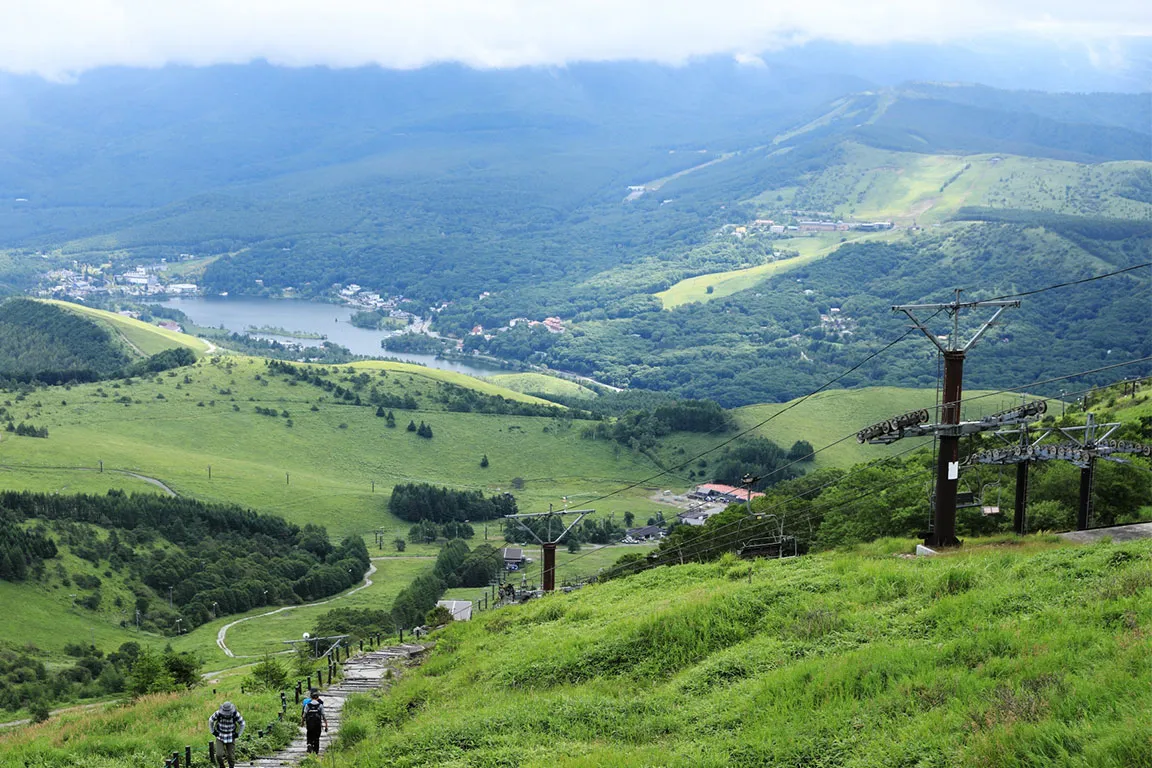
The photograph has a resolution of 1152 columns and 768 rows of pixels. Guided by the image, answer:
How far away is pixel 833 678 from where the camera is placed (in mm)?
16828

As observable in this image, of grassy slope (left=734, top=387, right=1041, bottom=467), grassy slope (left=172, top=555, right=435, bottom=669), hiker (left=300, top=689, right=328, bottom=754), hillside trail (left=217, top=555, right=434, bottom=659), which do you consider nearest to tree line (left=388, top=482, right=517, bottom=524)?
hillside trail (left=217, top=555, right=434, bottom=659)

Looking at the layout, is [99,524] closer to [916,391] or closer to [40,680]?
[40,680]

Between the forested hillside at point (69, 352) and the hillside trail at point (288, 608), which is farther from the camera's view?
the forested hillside at point (69, 352)

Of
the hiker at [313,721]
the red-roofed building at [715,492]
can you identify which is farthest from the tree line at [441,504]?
the hiker at [313,721]

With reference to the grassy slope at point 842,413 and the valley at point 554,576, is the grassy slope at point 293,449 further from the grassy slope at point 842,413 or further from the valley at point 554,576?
the grassy slope at point 842,413

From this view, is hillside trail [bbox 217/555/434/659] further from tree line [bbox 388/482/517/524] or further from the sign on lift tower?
the sign on lift tower

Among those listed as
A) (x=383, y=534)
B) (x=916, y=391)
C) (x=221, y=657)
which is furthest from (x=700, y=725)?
(x=916, y=391)

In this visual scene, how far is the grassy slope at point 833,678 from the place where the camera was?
14.0 m

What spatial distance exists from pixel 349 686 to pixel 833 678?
1354cm

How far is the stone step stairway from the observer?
798 inches

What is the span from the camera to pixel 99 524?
9038 centimetres

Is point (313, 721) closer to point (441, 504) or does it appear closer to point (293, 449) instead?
point (441, 504)

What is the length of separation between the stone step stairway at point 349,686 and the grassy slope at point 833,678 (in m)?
0.89

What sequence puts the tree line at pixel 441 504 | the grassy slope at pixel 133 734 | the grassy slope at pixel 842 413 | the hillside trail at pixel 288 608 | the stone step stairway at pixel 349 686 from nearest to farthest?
the stone step stairway at pixel 349 686 → the grassy slope at pixel 133 734 → the hillside trail at pixel 288 608 → the tree line at pixel 441 504 → the grassy slope at pixel 842 413
